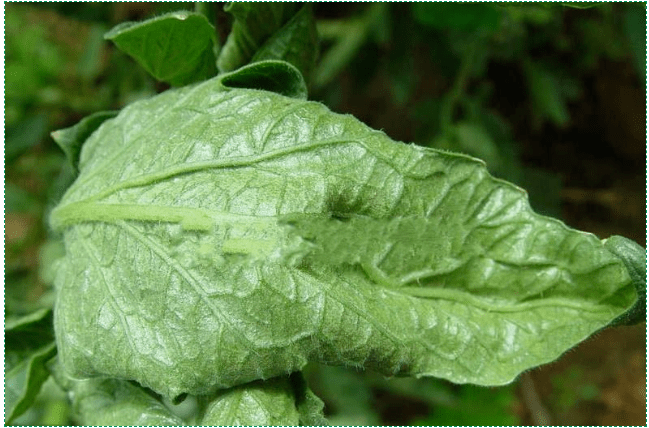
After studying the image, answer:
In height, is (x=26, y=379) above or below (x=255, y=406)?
below

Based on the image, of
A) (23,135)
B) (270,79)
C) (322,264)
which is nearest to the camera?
(322,264)

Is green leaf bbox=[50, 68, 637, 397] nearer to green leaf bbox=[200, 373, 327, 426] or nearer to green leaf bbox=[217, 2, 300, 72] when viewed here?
green leaf bbox=[200, 373, 327, 426]

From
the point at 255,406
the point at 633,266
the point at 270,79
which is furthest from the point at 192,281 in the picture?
the point at 633,266

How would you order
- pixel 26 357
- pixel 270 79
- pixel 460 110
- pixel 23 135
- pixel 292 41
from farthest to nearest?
1. pixel 460 110
2. pixel 23 135
3. pixel 26 357
4. pixel 292 41
5. pixel 270 79

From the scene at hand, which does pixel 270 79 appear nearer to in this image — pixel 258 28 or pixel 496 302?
pixel 258 28

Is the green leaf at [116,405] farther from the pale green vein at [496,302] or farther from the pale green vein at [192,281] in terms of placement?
the pale green vein at [496,302]

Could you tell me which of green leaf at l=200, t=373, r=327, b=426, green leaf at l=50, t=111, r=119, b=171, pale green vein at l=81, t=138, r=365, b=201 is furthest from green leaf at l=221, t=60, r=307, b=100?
green leaf at l=200, t=373, r=327, b=426

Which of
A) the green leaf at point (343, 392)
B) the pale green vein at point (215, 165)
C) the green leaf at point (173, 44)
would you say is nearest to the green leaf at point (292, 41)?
the green leaf at point (173, 44)

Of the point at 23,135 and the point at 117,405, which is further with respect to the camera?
the point at 23,135
